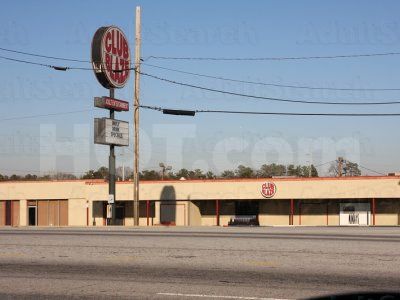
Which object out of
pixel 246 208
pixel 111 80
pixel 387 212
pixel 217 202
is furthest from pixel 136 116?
pixel 387 212

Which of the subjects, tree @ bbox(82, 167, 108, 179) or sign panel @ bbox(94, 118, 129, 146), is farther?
tree @ bbox(82, 167, 108, 179)

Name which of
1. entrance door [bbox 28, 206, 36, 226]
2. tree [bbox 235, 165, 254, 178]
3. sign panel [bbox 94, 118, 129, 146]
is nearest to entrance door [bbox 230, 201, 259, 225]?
sign panel [bbox 94, 118, 129, 146]

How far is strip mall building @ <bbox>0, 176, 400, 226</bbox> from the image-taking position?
150 feet

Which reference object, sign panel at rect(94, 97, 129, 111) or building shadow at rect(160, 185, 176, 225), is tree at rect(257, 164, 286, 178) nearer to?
building shadow at rect(160, 185, 176, 225)

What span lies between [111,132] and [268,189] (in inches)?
623

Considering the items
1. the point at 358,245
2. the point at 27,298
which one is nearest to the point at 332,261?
the point at 358,245

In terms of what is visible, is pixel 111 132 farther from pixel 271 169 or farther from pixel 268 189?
pixel 271 169

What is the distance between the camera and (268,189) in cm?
4688

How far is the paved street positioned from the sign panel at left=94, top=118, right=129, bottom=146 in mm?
18029

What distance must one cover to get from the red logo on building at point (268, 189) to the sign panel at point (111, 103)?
1486 centimetres

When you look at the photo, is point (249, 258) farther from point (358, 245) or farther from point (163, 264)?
point (358, 245)

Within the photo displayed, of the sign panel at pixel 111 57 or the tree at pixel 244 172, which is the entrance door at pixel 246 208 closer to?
the sign panel at pixel 111 57

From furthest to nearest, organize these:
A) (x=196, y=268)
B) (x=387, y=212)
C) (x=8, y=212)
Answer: (x=8, y=212), (x=387, y=212), (x=196, y=268)

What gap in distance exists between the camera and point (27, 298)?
9.29 metres
